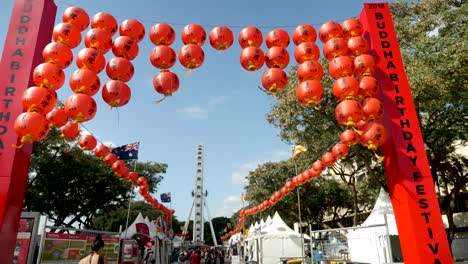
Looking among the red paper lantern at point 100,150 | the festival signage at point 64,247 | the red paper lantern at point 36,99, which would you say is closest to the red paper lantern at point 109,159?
the red paper lantern at point 100,150

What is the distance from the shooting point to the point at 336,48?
729cm

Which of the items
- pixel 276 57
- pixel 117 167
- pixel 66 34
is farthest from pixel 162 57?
pixel 117 167

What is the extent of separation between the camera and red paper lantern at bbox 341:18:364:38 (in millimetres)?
7715

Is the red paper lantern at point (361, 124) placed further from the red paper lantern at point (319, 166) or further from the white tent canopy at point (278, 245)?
the white tent canopy at point (278, 245)

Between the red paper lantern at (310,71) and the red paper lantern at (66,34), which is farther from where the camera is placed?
the red paper lantern at (310,71)

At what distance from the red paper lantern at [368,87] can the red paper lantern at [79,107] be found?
17.5ft

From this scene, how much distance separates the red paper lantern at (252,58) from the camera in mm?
7160

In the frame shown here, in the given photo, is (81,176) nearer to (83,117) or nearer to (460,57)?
(83,117)

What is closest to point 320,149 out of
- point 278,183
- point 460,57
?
point 460,57

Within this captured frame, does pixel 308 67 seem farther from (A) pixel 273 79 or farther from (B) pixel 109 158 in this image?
(B) pixel 109 158

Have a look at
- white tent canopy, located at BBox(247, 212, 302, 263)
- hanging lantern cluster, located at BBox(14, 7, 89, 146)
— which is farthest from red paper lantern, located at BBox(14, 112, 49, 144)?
white tent canopy, located at BBox(247, 212, 302, 263)

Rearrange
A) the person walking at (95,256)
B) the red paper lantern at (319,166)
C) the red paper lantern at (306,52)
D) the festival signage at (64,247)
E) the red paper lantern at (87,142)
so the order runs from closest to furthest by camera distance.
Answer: the person walking at (95,256) → the red paper lantern at (306,52) → the festival signage at (64,247) → the red paper lantern at (87,142) → the red paper lantern at (319,166)

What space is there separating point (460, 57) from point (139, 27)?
1004cm

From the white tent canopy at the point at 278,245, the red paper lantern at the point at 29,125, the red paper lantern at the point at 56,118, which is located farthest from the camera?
the white tent canopy at the point at 278,245
